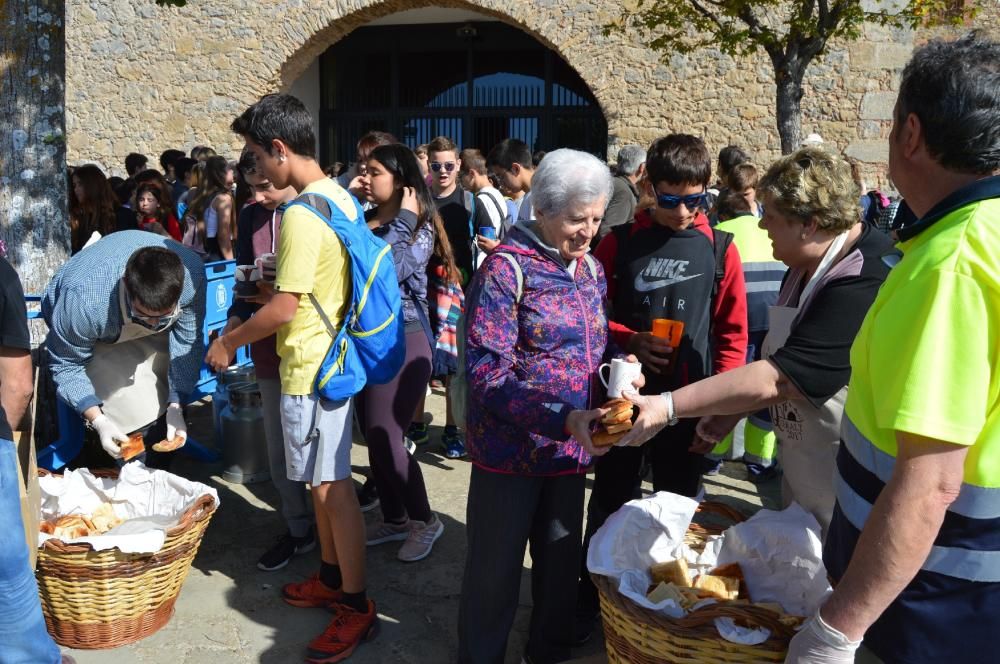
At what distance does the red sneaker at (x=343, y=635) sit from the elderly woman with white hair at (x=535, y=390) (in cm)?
52

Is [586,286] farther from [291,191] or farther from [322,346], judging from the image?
[291,191]

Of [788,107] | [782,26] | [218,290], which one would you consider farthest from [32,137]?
[782,26]

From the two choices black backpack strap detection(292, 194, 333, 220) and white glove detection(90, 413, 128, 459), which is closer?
black backpack strap detection(292, 194, 333, 220)

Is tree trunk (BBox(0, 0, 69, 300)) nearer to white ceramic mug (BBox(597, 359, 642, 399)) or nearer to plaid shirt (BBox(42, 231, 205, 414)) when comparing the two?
plaid shirt (BBox(42, 231, 205, 414))

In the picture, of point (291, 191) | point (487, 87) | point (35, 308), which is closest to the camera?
point (291, 191)

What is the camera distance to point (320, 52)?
1343 cm

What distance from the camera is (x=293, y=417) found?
2.87 metres

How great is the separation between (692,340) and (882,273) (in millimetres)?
822

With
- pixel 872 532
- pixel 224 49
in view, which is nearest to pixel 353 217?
pixel 872 532

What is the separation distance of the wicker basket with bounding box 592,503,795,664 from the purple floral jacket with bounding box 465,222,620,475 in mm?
539

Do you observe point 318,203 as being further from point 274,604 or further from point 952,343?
point 952,343

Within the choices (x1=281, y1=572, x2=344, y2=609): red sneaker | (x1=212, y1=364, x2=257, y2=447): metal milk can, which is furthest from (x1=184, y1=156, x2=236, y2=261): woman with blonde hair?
(x1=281, y1=572, x2=344, y2=609): red sneaker

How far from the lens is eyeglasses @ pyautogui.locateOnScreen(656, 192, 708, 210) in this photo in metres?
2.89

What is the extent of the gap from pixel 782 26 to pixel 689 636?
1183 centimetres
